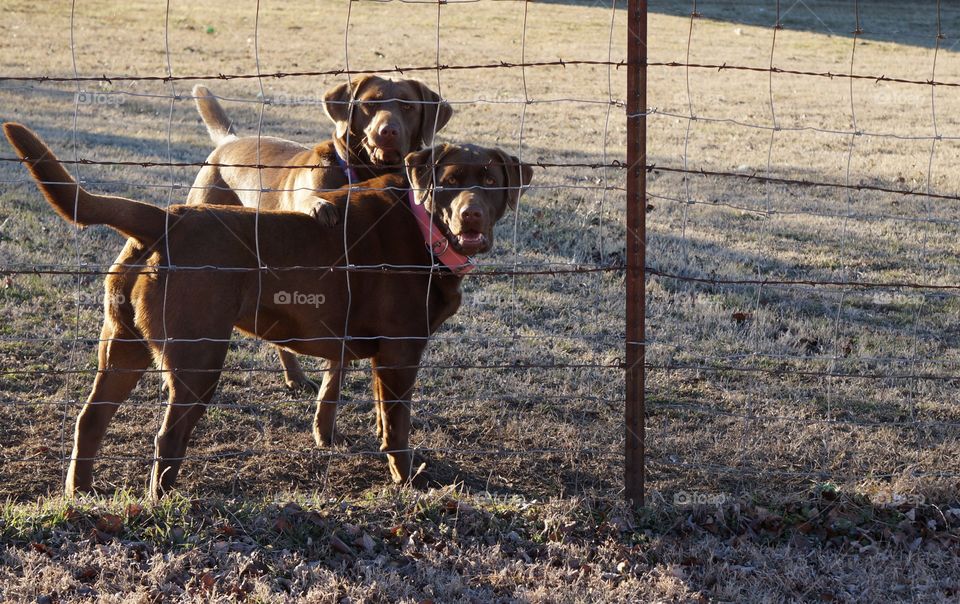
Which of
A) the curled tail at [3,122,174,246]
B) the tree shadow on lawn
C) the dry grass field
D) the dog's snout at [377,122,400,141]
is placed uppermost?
the tree shadow on lawn

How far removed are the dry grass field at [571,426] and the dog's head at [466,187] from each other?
25 cm

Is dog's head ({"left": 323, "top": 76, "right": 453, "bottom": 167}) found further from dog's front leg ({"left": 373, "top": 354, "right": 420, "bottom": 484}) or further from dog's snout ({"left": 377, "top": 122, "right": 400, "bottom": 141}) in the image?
dog's front leg ({"left": 373, "top": 354, "right": 420, "bottom": 484})

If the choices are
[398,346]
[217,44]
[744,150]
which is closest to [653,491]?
[398,346]

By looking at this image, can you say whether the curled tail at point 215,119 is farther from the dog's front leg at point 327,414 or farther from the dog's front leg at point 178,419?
the dog's front leg at point 178,419

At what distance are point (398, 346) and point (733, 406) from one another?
6.49 ft

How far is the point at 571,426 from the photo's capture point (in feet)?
17.0

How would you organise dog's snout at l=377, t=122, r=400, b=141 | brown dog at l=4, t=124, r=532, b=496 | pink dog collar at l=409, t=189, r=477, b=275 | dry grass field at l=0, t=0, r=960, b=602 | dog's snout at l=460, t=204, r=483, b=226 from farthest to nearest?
dog's snout at l=377, t=122, r=400, b=141 → pink dog collar at l=409, t=189, r=477, b=275 → dog's snout at l=460, t=204, r=483, b=226 → brown dog at l=4, t=124, r=532, b=496 → dry grass field at l=0, t=0, r=960, b=602

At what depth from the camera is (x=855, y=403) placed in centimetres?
546

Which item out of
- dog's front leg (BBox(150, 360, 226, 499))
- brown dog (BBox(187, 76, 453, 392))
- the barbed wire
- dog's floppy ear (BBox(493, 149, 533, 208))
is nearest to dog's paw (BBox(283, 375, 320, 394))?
brown dog (BBox(187, 76, 453, 392))

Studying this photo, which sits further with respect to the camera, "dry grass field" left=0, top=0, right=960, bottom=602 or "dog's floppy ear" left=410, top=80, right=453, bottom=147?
"dog's floppy ear" left=410, top=80, right=453, bottom=147

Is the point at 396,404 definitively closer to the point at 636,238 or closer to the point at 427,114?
the point at 636,238

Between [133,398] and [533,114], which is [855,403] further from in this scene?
[533,114]

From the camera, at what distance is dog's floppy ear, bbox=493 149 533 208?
15.2 ft

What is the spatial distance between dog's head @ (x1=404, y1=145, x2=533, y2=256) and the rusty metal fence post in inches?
24.0
